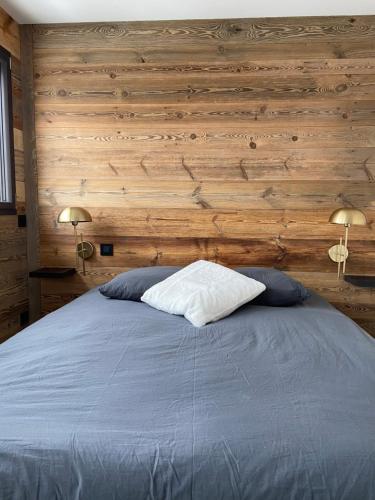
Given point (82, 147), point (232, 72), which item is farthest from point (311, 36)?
point (82, 147)

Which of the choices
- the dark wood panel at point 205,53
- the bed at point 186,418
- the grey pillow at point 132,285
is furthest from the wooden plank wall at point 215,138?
the bed at point 186,418

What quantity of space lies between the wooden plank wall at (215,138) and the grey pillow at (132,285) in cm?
47

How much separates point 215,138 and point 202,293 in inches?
47.3

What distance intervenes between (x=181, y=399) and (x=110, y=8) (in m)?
2.38

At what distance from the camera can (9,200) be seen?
243 cm

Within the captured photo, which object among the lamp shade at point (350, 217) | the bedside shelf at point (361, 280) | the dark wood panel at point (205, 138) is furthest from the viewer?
the dark wood panel at point (205, 138)

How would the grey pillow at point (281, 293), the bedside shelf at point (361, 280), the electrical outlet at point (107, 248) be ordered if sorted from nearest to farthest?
1. the grey pillow at point (281, 293)
2. the bedside shelf at point (361, 280)
3. the electrical outlet at point (107, 248)

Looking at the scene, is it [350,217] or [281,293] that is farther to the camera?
[350,217]

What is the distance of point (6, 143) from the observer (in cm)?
240

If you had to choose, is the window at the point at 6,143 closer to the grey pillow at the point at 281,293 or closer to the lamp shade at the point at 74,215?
the lamp shade at the point at 74,215

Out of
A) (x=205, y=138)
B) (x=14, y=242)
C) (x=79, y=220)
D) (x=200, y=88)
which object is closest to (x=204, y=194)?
(x=205, y=138)

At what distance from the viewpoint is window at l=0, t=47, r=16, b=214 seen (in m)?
2.36

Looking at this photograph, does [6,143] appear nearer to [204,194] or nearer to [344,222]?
[204,194]

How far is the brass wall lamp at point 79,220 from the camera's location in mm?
2322
